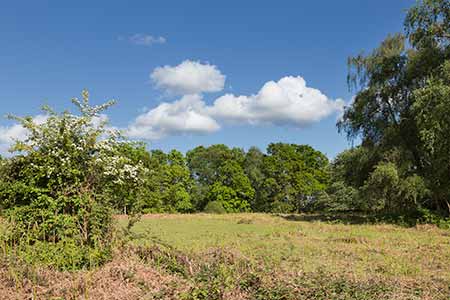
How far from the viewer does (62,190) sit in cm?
741

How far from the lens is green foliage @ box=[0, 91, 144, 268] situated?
23.1 ft

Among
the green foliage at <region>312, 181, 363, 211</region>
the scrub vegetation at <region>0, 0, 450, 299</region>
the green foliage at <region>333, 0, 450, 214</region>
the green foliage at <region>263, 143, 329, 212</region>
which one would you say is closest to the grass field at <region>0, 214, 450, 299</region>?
the scrub vegetation at <region>0, 0, 450, 299</region>

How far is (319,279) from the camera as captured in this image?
18.6ft

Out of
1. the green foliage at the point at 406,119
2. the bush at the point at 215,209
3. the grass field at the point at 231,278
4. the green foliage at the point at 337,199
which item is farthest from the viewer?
the bush at the point at 215,209

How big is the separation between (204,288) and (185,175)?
41.7 metres

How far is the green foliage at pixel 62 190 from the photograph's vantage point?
7.04 meters

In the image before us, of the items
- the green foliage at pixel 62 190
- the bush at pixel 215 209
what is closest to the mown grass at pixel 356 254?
the green foliage at pixel 62 190

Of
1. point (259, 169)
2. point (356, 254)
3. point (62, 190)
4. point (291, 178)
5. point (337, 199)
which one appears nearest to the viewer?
point (62, 190)

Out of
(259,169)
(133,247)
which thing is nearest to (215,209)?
(259,169)

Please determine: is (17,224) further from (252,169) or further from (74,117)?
(252,169)

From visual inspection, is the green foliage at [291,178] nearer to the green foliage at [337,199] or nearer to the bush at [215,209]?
the green foliage at [337,199]

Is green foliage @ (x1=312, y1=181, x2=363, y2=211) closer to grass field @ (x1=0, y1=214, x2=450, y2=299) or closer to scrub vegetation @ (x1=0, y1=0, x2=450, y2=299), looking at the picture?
scrub vegetation @ (x1=0, y1=0, x2=450, y2=299)

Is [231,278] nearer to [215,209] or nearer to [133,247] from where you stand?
[133,247]

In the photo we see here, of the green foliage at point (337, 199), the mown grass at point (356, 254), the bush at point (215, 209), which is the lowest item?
the mown grass at point (356, 254)
